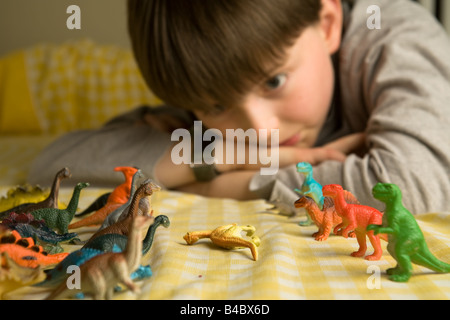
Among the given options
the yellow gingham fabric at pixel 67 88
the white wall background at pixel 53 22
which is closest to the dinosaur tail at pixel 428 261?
the yellow gingham fabric at pixel 67 88

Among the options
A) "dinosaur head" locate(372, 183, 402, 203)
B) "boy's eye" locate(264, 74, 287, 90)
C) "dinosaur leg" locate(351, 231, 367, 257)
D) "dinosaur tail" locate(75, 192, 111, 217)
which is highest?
"boy's eye" locate(264, 74, 287, 90)

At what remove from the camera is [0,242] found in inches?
18.3

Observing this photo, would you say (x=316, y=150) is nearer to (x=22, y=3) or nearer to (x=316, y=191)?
(x=316, y=191)

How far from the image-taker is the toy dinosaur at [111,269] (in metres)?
0.41

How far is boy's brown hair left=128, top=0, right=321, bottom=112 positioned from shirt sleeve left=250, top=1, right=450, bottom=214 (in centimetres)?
19

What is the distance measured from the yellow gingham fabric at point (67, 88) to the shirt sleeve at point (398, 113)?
3.14ft

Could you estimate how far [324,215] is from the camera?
0.61m

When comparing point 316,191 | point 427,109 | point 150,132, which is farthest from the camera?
point 150,132

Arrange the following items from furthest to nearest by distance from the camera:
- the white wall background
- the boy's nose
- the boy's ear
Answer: the white wall background < the boy's ear < the boy's nose

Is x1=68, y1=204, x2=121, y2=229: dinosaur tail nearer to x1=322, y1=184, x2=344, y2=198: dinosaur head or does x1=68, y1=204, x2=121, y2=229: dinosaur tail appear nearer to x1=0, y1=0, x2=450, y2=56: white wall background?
x1=322, y1=184, x2=344, y2=198: dinosaur head

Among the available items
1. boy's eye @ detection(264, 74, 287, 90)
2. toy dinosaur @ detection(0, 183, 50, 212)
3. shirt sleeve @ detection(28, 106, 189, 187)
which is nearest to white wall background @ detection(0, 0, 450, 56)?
shirt sleeve @ detection(28, 106, 189, 187)

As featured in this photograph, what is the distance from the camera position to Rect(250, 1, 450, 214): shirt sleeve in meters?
0.83

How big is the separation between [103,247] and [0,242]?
0.09 m

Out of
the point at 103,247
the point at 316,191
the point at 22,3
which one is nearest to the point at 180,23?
the point at 316,191
